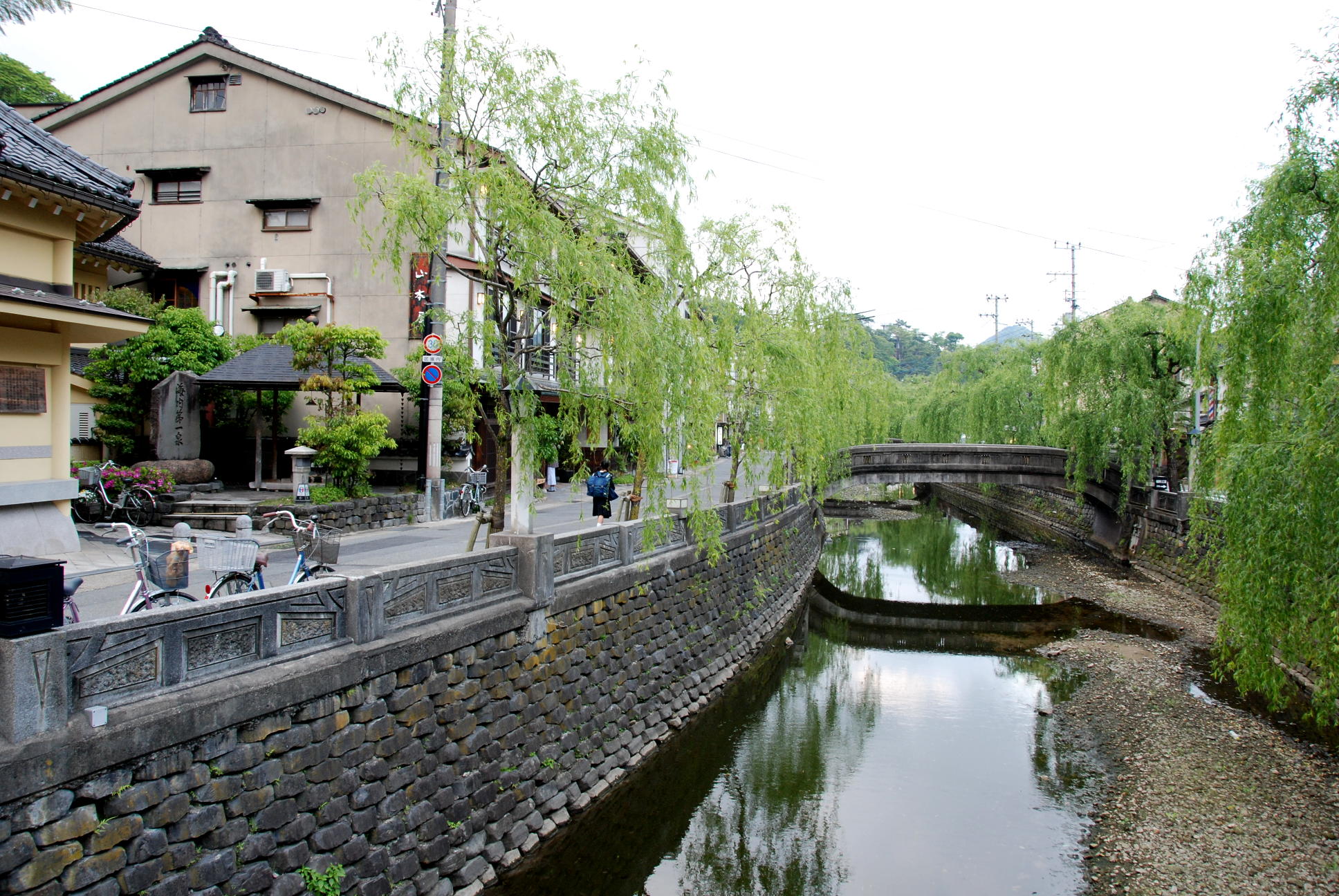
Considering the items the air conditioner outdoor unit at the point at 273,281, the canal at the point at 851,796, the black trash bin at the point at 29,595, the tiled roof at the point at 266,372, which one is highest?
the air conditioner outdoor unit at the point at 273,281

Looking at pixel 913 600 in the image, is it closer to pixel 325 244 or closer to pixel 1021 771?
pixel 1021 771

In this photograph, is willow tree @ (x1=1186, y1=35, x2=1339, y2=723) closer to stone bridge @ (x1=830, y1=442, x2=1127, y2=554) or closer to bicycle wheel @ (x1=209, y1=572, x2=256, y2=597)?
bicycle wheel @ (x1=209, y1=572, x2=256, y2=597)

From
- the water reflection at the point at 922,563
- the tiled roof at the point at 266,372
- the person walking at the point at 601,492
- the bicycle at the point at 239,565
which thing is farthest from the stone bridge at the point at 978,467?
the bicycle at the point at 239,565

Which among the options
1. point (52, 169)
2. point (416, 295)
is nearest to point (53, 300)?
point (52, 169)

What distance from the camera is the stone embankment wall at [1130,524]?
71.9 ft

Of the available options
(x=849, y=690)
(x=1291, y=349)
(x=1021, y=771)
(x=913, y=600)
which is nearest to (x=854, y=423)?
(x=913, y=600)

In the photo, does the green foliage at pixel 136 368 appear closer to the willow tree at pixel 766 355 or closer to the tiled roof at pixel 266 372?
the tiled roof at pixel 266 372

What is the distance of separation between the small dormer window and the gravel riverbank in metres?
24.2

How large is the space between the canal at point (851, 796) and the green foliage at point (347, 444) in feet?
26.7

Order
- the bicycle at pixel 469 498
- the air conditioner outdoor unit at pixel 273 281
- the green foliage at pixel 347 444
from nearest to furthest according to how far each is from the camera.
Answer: the green foliage at pixel 347 444 < the bicycle at pixel 469 498 < the air conditioner outdoor unit at pixel 273 281

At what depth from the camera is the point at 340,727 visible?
6.43 meters

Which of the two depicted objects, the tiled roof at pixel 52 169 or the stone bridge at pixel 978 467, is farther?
the stone bridge at pixel 978 467

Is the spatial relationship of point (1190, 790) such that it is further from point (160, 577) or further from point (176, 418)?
point (176, 418)

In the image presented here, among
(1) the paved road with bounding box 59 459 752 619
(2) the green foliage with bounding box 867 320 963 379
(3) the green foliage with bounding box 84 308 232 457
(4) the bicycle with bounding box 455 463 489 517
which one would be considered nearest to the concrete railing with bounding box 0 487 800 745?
(1) the paved road with bounding box 59 459 752 619
